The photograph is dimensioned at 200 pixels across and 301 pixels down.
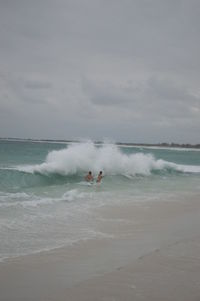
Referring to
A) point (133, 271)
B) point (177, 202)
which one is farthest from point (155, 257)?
point (177, 202)

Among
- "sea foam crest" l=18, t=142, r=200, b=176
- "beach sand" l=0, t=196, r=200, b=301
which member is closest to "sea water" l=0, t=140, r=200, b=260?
"sea foam crest" l=18, t=142, r=200, b=176

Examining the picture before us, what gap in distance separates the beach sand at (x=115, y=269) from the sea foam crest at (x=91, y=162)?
46.5ft

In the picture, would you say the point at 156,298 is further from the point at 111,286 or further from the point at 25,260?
the point at 25,260

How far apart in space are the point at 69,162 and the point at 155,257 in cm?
1764

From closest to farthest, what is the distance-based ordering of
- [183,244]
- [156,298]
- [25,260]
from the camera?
[156,298], [25,260], [183,244]

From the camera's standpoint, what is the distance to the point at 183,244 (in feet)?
20.7

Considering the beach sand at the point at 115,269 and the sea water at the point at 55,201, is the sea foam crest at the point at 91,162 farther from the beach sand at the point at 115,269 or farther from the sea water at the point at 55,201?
the beach sand at the point at 115,269

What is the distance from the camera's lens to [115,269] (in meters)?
4.96

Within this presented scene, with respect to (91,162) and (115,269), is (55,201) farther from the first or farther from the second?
(91,162)

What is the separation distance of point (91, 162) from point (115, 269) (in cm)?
1967

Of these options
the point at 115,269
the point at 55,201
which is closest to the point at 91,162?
the point at 55,201

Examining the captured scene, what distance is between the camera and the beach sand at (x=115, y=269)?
13.3ft

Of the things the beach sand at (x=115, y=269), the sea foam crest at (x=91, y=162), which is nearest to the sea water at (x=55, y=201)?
the sea foam crest at (x=91, y=162)

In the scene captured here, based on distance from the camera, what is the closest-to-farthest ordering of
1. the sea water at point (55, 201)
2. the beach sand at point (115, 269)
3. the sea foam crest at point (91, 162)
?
the beach sand at point (115, 269) < the sea water at point (55, 201) < the sea foam crest at point (91, 162)
